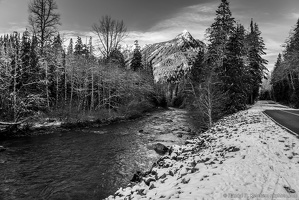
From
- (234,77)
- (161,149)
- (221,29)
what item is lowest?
(161,149)

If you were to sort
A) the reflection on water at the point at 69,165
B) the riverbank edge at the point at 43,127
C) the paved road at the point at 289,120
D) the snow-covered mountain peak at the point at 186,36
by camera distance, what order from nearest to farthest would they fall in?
the reflection on water at the point at 69,165, the paved road at the point at 289,120, the riverbank edge at the point at 43,127, the snow-covered mountain peak at the point at 186,36

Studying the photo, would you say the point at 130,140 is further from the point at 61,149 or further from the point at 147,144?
the point at 61,149

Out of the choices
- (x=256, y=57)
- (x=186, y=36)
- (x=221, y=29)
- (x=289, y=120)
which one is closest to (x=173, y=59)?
(x=186, y=36)

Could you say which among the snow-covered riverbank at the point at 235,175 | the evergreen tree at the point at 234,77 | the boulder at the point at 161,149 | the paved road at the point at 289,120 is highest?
the evergreen tree at the point at 234,77

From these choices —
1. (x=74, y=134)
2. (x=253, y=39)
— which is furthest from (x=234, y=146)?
(x=253, y=39)

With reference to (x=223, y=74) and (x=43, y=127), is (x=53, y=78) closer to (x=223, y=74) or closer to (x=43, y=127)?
(x=43, y=127)

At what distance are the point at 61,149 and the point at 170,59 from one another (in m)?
109

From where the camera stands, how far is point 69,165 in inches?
503

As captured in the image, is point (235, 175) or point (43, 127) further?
point (43, 127)

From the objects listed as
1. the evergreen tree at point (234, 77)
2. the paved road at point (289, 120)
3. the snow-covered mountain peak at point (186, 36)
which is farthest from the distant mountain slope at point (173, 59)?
the paved road at point (289, 120)

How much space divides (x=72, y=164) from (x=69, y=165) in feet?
0.70

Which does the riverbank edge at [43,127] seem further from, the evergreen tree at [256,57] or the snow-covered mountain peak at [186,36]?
the snow-covered mountain peak at [186,36]

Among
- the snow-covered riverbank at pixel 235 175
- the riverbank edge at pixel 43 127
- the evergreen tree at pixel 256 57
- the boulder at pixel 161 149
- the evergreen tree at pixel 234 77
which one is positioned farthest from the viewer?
the evergreen tree at pixel 256 57

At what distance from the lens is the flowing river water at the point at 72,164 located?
31.3ft
